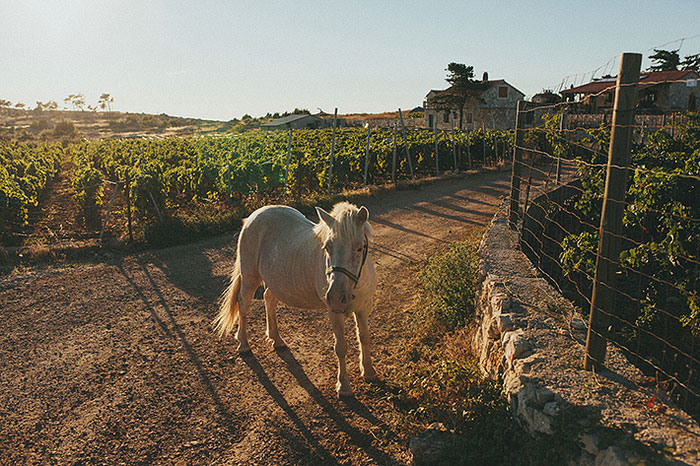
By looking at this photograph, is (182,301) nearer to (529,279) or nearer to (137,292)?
(137,292)

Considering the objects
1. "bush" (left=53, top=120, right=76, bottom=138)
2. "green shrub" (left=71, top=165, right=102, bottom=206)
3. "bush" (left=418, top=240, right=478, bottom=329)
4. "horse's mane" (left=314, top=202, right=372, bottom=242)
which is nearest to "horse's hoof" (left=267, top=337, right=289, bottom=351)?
"bush" (left=418, top=240, right=478, bottom=329)

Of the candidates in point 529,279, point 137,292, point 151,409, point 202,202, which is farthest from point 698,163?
point 202,202

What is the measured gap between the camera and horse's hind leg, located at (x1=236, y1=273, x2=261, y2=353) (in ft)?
17.5

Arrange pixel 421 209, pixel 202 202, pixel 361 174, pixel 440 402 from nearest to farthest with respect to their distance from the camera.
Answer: pixel 440 402
pixel 421 209
pixel 202 202
pixel 361 174

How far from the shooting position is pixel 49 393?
15.5 feet

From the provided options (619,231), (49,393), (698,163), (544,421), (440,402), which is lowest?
(49,393)

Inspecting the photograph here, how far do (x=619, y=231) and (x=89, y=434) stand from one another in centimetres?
468

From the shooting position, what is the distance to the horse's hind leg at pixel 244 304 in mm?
5348

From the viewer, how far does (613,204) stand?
2.83 meters

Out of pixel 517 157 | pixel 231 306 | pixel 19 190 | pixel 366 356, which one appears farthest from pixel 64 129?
pixel 366 356

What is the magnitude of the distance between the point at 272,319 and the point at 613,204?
12.9 ft

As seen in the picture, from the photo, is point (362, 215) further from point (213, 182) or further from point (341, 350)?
point (213, 182)

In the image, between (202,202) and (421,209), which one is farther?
(202,202)

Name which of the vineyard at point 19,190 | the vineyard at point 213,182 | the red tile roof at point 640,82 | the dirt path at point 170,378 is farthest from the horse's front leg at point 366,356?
the vineyard at point 19,190
